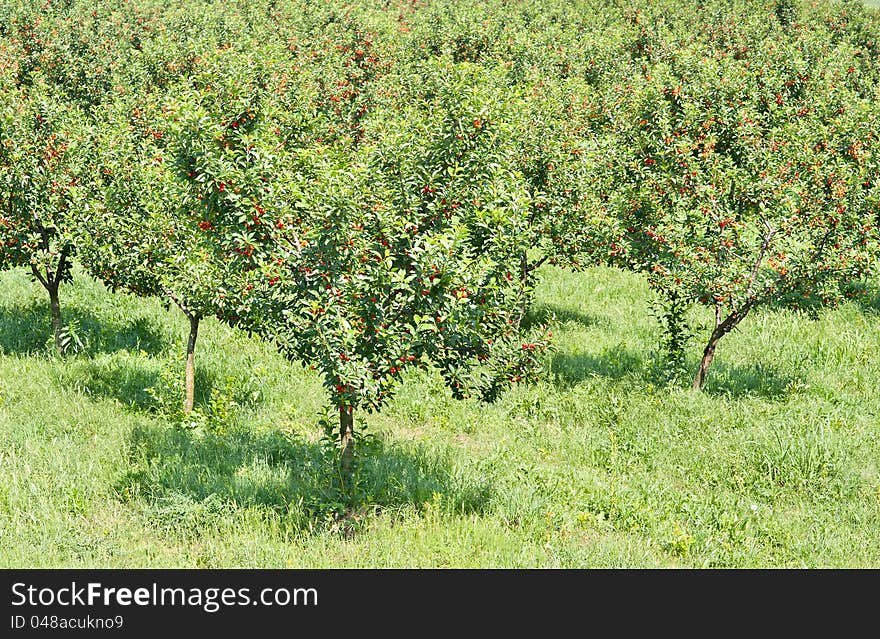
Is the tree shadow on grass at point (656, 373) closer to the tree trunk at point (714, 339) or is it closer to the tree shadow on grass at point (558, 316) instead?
the tree trunk at point (714, 339)

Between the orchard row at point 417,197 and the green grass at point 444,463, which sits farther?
the green grass at point 444,463

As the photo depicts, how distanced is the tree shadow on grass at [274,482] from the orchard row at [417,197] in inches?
47.5

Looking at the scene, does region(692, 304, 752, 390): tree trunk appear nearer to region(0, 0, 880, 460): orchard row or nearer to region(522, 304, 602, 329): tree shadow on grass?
region(0, 0, 880, 460): orchard row

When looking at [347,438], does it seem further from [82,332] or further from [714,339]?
[82,332]

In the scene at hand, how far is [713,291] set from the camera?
1339 cm

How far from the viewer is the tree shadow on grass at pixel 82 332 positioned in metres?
15.8

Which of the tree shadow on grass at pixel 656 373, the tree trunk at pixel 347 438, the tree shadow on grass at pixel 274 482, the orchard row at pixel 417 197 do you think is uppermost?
the orchard row at pixel 417 197

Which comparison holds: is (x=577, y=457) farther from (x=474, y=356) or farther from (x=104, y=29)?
(x=104, y=29)

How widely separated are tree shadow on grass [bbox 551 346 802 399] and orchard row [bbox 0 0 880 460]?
0.60 metres

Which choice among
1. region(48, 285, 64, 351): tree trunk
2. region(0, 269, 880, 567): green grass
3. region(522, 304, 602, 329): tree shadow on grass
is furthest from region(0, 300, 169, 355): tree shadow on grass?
region(522, 304, 602, 329): tree shadow on grass

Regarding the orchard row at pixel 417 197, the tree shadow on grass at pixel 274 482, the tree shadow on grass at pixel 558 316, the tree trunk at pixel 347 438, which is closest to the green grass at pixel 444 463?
the tree shadow on grass at pixel 274 482

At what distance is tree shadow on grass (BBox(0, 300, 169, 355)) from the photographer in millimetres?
15781

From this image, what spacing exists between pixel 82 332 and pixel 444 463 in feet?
30.1

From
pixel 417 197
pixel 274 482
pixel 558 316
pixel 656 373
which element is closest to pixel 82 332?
pixel 274 482
